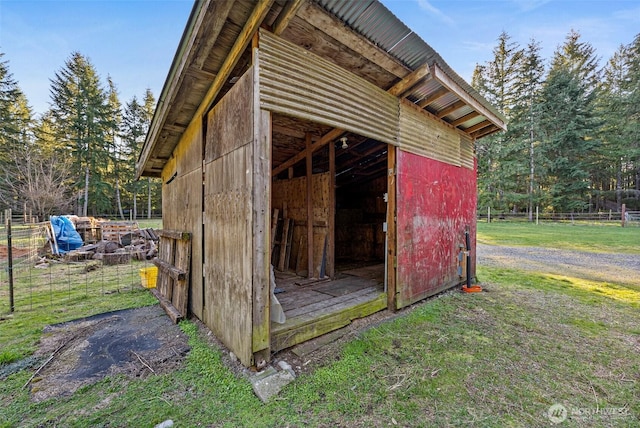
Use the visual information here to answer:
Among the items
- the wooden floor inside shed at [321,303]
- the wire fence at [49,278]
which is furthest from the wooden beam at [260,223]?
the wire fence at [49,278]

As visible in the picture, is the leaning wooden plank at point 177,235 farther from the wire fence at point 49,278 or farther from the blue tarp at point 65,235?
the blue tarp at point 65,235

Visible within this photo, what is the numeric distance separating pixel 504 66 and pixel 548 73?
11.6 feet

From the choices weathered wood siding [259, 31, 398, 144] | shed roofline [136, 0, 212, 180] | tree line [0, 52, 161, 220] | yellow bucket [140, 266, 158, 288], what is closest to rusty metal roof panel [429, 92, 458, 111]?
weathered wood siding [259, 31, 398, 144]

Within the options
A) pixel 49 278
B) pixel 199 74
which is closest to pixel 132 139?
pixel 49 278

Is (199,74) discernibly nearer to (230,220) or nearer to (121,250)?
(230,220)

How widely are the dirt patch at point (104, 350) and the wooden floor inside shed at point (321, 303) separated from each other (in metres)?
1.12

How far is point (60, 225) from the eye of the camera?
812 cm

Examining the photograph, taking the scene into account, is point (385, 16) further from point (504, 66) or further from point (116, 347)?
point (504, 66)

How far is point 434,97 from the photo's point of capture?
3.68 m

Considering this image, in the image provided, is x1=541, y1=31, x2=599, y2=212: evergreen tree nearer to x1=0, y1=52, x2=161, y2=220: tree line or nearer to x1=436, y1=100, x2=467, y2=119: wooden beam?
x1=436, y1=100, x2=467, y2=119: wooden beam

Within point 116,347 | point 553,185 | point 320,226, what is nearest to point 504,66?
point 553,185

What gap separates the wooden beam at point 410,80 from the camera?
120 inches

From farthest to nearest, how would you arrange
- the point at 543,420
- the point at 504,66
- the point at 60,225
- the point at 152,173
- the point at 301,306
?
the point at 504,66 → the point at 60,225 → the point at 152,173 → the point at 301,306 → the point at 543,420

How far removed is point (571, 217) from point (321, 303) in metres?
25.2
